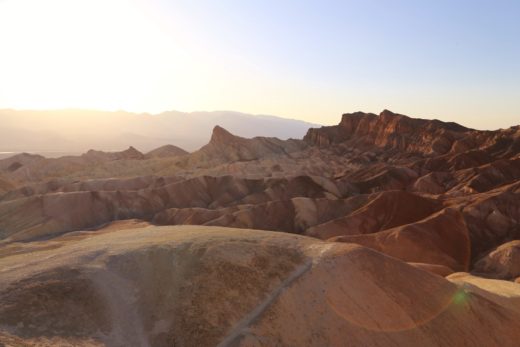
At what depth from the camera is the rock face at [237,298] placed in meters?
10.5

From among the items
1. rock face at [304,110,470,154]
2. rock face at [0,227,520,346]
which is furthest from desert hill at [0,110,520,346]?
rock face at [304,110,470,154]

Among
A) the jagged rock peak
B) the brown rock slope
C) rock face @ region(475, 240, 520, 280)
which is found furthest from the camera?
the jagged rock peak

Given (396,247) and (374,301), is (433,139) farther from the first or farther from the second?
(374,301)

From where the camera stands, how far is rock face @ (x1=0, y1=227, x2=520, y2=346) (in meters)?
10.5

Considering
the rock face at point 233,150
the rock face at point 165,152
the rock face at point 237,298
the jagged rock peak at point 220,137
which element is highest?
the rock face at point 237,298

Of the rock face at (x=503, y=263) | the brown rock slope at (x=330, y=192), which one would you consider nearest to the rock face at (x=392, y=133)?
the brown rock slope at (x=330, y=192)

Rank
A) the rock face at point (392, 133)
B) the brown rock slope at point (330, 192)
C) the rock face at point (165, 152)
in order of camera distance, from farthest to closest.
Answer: the rock face at point (165, 152)
the rock face at point (392, 133)
the brown rock slope at point (330, 192)

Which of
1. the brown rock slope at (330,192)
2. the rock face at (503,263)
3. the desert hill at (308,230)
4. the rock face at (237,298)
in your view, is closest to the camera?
the rock face at (237,298)

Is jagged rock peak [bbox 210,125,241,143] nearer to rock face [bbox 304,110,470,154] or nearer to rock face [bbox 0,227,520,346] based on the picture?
rock face [bbox 304,110,470,154]

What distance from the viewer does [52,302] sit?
10570 mm

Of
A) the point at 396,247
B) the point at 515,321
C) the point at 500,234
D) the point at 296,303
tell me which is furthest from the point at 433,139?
the point at 296,303

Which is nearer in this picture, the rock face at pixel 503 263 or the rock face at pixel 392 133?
the rock face at pixel 503 263

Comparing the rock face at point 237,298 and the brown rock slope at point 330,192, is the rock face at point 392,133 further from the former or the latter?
the rock face at point 237,298

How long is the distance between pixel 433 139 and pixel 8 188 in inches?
2422
